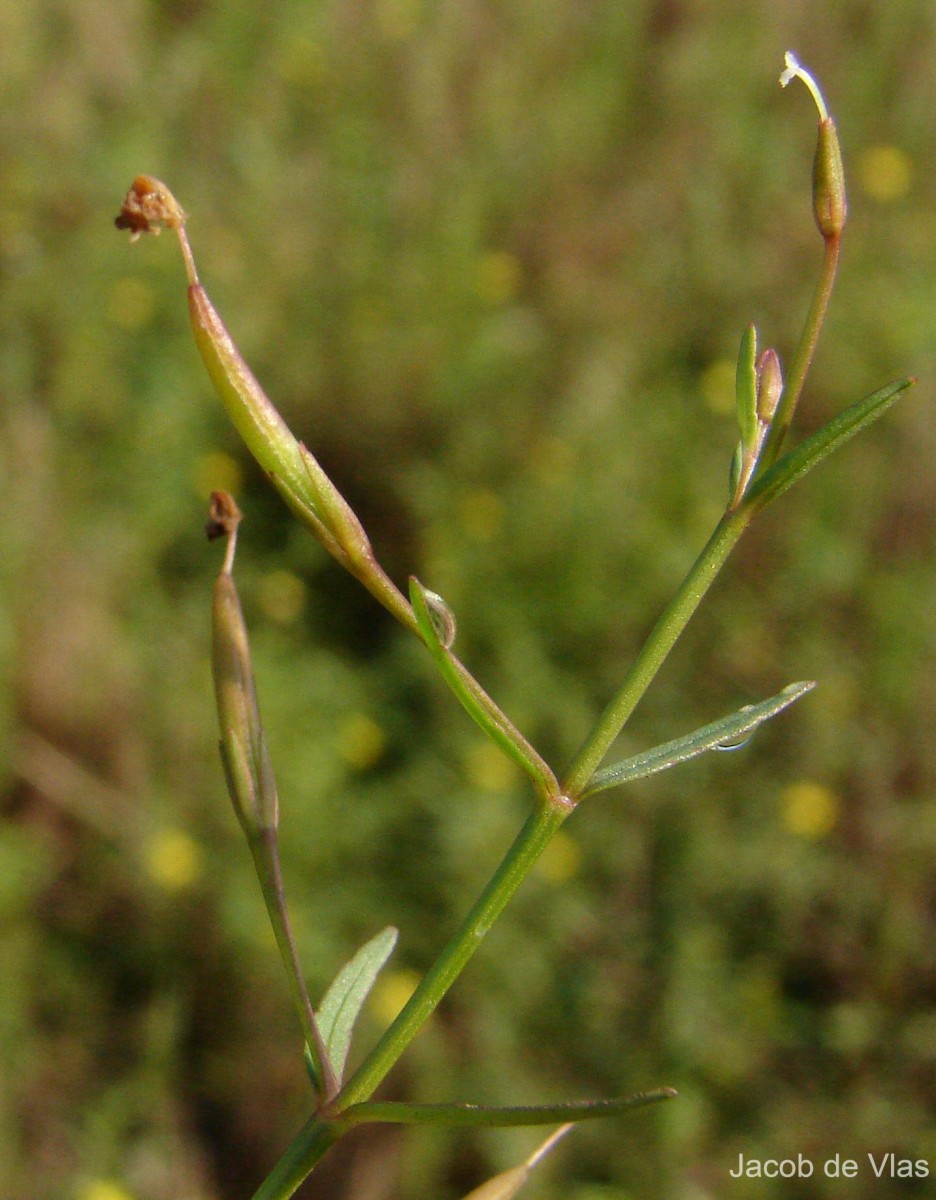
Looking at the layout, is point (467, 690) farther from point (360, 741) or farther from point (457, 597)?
point (457, 597)

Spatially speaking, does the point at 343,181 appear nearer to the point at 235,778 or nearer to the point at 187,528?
the point at 187,528

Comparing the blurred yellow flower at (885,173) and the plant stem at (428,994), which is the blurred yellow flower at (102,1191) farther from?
the blurred yellow flower at (885,173)

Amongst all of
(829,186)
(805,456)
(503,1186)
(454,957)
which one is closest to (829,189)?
(829,186)

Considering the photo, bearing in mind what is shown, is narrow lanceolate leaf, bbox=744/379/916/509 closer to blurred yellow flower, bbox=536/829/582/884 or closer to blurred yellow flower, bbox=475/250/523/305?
blurred yellow flower, bbox=536/829/582/884

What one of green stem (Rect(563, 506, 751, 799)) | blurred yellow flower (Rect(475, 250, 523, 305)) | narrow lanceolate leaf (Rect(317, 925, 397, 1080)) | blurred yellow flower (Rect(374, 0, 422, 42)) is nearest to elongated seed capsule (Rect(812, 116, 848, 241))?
green stem (Rect(563, 506, 751, 799))

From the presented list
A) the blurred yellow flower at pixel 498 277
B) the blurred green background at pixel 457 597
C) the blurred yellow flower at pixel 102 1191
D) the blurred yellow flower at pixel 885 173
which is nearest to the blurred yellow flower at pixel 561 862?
the blurred green background at pixel 457 597
